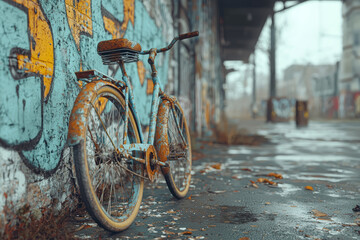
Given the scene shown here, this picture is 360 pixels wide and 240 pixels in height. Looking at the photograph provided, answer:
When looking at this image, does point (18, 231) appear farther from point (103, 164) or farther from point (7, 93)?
point (7, 93)

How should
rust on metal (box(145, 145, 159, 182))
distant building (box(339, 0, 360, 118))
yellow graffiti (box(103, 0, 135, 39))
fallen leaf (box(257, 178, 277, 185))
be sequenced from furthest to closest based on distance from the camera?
1. distant building (box(339, 0, 360, 118))
2. fallen leaf (box(257, 178, 277, 185))
3. yellow graffiti (box(103, 0, 135, 39))
4. rust on metal (box(145, 145, 159, 182))

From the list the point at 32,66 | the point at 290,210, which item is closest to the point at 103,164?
the point at 32,66

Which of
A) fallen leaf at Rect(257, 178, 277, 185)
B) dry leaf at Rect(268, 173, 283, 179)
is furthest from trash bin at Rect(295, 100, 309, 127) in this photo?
fallen leaf at Rect(257, 178, 277, 185)

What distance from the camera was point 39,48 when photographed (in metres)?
2.02

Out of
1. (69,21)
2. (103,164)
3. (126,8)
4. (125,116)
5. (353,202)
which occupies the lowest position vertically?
(353,202)

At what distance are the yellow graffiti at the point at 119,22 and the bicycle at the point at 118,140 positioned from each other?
0.79 m

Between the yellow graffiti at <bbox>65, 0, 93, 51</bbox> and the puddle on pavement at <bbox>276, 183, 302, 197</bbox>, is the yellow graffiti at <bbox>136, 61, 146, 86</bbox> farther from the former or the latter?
the puddle on pavement at <bbox>276, 183, 302, 197</bbox>

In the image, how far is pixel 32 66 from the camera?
1.95m

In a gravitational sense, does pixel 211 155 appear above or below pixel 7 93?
below

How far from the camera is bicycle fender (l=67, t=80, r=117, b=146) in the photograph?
1.68 metres

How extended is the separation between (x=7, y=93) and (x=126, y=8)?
2057 mm

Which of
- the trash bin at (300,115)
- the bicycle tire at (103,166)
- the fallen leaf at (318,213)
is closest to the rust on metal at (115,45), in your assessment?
the bicycle tire at (103,166)

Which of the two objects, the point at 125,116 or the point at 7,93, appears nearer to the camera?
the point at 7,93

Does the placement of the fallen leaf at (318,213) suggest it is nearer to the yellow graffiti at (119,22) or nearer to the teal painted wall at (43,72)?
the teal painted wall at (43,72)
